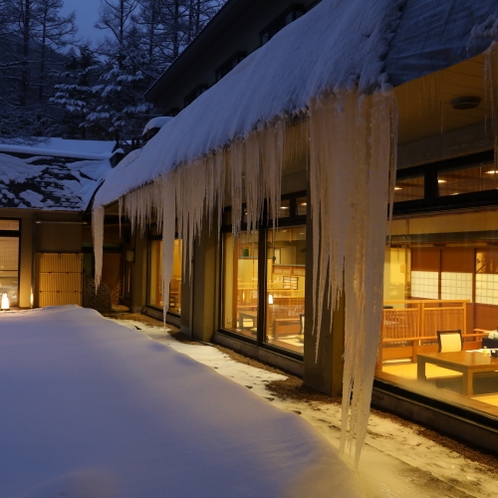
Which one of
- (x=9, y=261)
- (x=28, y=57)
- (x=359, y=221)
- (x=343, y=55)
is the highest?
(x=28, y=57)

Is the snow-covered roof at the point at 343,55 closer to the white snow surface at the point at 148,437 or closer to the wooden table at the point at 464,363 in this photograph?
the white snow surface at the point at 148,437

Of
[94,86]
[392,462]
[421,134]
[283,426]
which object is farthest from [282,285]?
[94,86]

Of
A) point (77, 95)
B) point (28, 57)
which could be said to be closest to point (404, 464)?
point (77, 95)

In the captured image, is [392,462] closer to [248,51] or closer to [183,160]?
[183,160]

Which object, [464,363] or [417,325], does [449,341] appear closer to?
[417,325]

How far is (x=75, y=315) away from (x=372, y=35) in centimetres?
604

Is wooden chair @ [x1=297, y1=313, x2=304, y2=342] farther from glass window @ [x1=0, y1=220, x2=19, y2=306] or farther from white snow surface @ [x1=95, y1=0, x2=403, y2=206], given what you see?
glass window @ [x1=0, y1=220, x2=19, y2=306]

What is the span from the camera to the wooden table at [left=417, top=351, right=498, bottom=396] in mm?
5027

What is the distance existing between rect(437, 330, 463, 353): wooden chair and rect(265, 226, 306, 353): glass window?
6.35 feet

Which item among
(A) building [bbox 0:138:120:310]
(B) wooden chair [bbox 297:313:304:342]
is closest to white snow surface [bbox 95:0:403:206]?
(B) wooden chair [bbox 297:313:304:342]

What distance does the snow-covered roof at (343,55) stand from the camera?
104 inches

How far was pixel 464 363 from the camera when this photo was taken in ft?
17.1

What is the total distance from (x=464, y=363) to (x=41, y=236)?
40.3 ft

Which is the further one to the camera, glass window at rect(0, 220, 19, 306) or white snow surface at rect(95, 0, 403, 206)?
glass window at rect(0, 220, 19, 306)
